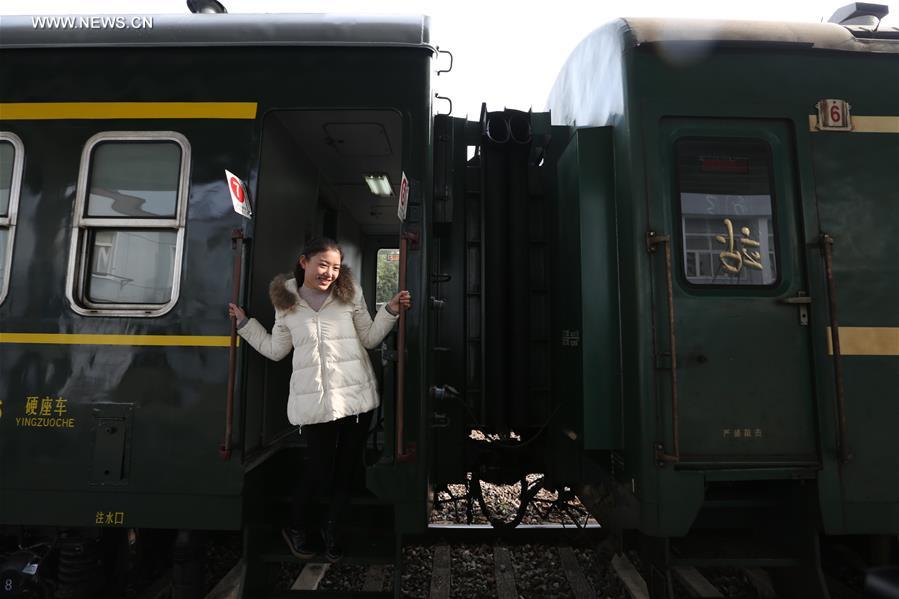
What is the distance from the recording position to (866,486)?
7.63ft

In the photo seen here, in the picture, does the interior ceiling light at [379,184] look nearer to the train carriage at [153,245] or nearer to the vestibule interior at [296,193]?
the vestibule interior at [296,193]

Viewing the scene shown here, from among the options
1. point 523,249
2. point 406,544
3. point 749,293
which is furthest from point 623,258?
point 406,544

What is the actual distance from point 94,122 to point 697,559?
405 cm

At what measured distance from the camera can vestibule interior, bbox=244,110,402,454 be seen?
2.65 metres

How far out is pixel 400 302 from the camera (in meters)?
2.38

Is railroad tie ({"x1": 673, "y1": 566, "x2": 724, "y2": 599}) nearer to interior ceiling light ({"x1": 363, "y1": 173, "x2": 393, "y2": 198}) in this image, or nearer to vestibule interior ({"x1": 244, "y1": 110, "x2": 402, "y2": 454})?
vestibule interior ({"x1": 244, "y1": 110, "x2": 402, "y2": 454})

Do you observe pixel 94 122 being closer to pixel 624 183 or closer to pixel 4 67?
pixel 4 67

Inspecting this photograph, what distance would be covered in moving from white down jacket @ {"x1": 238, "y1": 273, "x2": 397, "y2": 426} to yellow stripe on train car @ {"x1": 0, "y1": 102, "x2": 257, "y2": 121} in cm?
99

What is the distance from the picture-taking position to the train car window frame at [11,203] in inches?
98.2

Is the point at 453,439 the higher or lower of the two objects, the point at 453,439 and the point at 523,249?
the lower

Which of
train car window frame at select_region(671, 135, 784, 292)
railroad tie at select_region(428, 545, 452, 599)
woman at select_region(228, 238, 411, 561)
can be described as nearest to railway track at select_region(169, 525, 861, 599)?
railroad tie at select_region(428, 545, 452, 599)

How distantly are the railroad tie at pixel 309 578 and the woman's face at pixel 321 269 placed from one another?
196cm

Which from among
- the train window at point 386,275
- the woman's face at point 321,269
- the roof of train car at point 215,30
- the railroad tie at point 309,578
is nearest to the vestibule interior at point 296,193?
the woman's face at point 321,269

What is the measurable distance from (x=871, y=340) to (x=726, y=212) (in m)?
0.98
